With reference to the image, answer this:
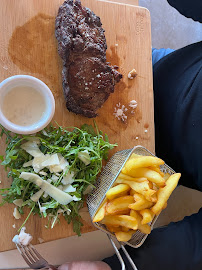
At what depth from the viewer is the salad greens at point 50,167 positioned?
1399 mm

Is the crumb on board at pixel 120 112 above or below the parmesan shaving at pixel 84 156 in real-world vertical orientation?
above

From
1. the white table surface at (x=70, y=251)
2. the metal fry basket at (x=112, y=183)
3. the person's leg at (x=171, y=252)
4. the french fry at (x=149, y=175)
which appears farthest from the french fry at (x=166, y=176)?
the white table surface at (x=70, y=251)

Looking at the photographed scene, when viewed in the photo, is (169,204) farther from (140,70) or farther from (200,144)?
(140,70)

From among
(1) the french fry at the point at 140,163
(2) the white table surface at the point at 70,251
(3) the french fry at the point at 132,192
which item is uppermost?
(1) the french fry at the point at 140,163

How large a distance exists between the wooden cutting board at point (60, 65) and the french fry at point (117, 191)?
0.37 m

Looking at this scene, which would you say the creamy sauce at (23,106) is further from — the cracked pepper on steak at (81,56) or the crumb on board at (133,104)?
the crumb on board at (133,104)

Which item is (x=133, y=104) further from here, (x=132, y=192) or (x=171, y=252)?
(x=171, y=252)

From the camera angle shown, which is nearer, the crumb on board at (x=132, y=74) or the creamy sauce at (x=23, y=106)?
the creamy sauce at (x=23, y=106)

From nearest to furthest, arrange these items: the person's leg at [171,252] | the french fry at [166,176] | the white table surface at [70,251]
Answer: the french fry at [166,176] < the person's leg at [171,252] < the white table surface at [70,251]

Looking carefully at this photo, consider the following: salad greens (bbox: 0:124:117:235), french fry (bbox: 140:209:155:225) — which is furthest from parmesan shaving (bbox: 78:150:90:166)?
french fry (bbox: 140:209:155:225)

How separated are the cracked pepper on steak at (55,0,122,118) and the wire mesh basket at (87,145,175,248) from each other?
13.0 inches

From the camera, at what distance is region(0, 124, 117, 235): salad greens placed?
1399mm

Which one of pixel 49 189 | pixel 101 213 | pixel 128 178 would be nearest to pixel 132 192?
pixel 128 178

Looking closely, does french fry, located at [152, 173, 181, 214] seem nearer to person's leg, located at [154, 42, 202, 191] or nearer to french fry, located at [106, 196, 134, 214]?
french fry, located at [106, 196, 134, 214]
